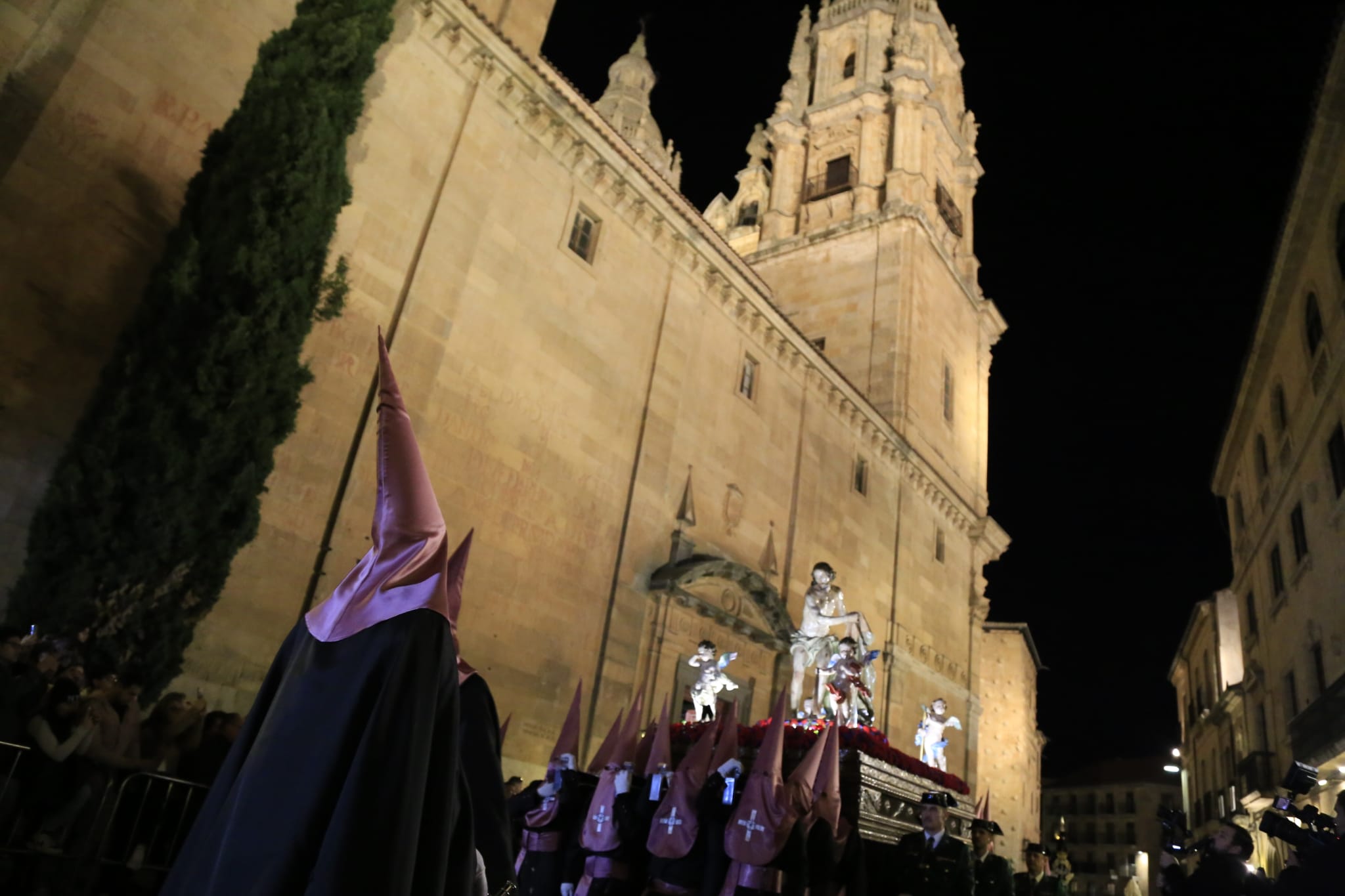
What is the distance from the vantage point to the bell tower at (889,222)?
1007 inches

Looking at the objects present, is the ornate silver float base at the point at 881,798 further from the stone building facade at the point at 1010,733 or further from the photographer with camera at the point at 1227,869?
the stone building facade at the point at 1010,733

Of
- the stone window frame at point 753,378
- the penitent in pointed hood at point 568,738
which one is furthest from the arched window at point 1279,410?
the penitent in pointed hood at point 568,738

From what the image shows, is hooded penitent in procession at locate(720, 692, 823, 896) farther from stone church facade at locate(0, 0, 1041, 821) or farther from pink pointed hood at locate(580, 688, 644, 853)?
stone church facade at locate(0, 0, 1041, 821)

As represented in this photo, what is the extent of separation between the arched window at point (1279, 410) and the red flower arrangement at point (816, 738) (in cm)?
1446

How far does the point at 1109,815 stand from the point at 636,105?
190 ft

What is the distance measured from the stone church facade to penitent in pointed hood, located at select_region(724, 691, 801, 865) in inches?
218

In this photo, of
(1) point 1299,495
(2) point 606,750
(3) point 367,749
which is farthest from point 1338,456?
(3) point 367,749

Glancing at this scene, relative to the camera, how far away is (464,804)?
2066mm

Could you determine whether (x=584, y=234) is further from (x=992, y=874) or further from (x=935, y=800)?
(x=992, y=874)

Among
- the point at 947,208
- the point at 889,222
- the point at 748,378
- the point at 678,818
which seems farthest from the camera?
the point at 947,208

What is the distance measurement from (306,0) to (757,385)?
11.0 meters

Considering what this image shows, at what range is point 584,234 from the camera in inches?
579

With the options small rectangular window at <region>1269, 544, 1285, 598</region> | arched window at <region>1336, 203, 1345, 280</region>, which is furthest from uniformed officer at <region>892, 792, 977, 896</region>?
small rectangular window at <region>1269, 544, 1285, 598</region>

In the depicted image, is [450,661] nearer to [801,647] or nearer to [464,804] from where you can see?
[464,804]
